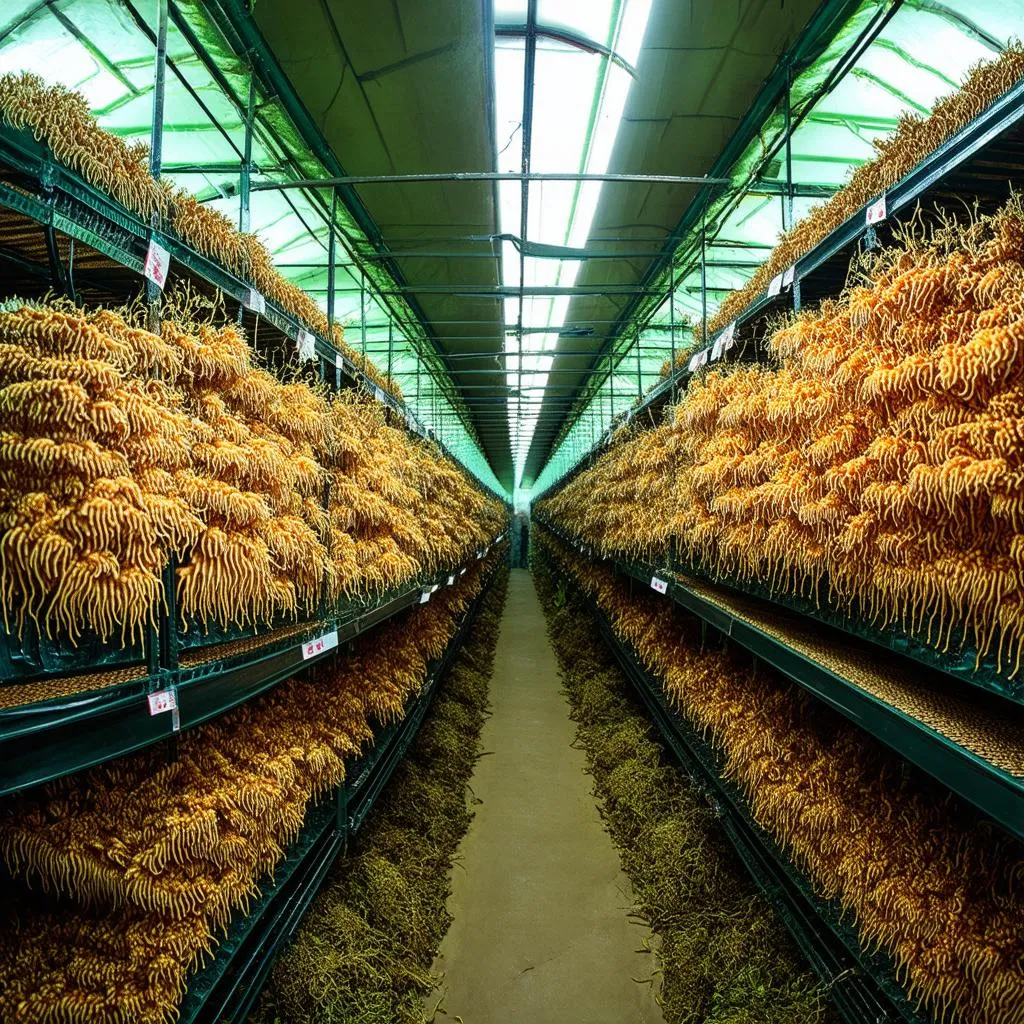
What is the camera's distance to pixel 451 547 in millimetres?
5434

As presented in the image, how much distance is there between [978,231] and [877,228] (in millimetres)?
637

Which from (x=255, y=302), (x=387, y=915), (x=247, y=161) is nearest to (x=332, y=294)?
(x=247, y=161)

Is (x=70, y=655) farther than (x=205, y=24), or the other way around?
(x=205, y=24)

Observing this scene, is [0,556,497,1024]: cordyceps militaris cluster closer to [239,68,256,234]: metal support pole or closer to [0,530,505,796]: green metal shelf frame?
[0,530,505,796]: green metal shelf frame

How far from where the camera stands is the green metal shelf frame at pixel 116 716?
116 cm

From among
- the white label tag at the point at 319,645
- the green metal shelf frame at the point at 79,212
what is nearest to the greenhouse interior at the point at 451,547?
the green metal shelf frame at the point at 79,212

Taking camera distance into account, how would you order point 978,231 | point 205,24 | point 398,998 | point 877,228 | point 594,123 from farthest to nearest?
point 594,123
point 205,24
point 398,998
point 877,228
point 978,231

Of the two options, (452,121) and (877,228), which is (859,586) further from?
(452,121)

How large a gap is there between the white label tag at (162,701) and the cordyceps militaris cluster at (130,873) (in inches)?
16.1

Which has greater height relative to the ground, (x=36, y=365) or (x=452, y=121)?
(x=452, y=121)

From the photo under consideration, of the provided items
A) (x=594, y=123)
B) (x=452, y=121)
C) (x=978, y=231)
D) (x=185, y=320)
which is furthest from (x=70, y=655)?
(x=594, y=123)

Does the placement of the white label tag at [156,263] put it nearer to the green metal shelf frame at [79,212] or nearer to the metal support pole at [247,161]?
the green metal shelf frame at [79,212]

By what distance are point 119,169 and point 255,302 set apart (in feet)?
2.67

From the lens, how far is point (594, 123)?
3.89m
